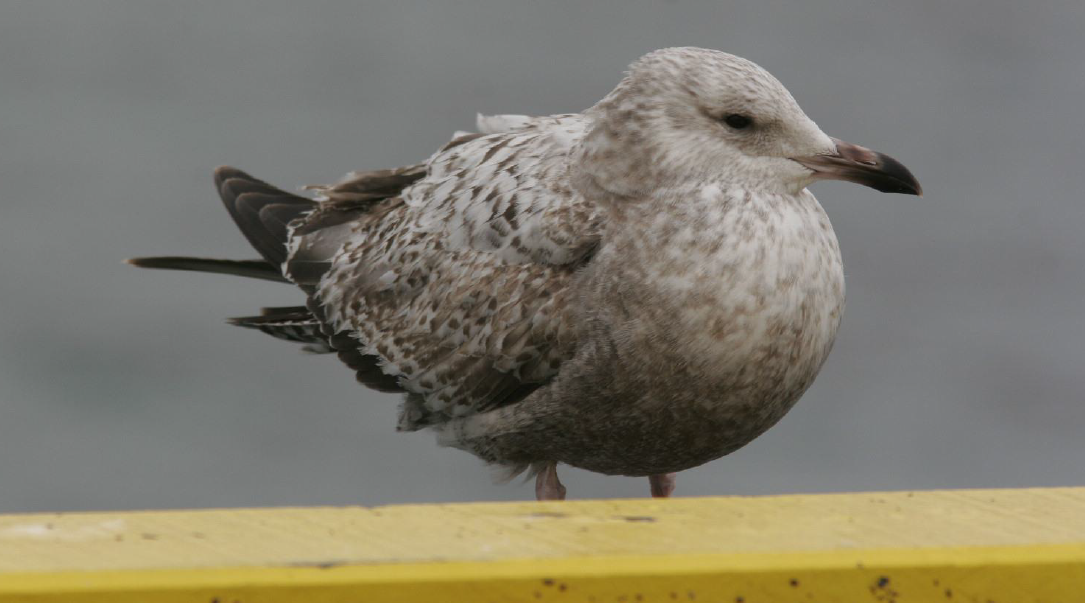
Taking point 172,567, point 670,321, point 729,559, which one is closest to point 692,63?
point 670,321

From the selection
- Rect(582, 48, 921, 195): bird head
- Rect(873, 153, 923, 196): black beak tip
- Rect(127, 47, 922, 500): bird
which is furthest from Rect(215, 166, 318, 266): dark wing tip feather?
Rect(873, 153, 923, 196): black beak tip

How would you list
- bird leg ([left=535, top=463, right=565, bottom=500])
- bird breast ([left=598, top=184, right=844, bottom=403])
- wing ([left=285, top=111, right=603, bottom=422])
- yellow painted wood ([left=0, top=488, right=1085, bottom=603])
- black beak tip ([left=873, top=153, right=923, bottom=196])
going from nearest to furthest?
1. yellow painted wood ([left=0, top=488, right=1085, bottom=603])
2. bird breast ([left=598, top=184, right=844, bottom=403])
3. black beak tip ([left=873, top=153, right=923, bottom=196])
4. wing ([left=285, top=111, right=603, bottom=422])
5. bird leg ([left=535, top=463, right=565, bottom=500])

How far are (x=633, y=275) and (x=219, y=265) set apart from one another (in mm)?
1988

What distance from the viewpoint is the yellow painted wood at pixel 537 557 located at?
221 centimetres

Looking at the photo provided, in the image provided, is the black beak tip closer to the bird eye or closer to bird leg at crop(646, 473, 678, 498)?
the bird eye

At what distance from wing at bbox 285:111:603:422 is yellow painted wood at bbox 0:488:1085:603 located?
1.79 meters

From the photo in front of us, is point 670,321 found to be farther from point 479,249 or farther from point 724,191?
point 479,249

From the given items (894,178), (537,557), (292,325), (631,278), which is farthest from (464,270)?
(537,557)

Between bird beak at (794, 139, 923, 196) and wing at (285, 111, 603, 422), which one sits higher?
bird beak at (794, 139, 923, 196)

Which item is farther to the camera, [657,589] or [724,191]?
[724,191]

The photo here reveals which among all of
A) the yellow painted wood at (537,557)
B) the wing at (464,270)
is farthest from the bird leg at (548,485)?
the yellow painted wood at (537,557)

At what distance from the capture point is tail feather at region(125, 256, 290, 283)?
5.49 m

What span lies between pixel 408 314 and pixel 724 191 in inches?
48.1

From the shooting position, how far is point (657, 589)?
2.27 m
